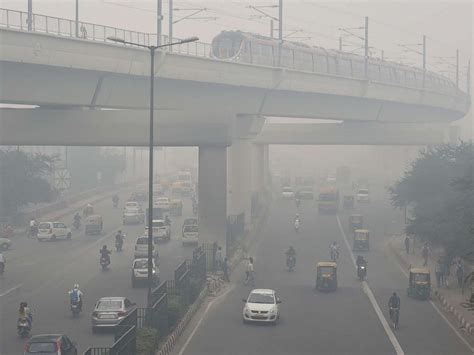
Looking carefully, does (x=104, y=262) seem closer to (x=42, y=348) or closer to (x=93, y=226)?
(x=93, y=226)

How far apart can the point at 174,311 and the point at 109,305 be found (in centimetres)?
231

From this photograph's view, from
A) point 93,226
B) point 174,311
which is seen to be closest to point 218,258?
point 174,311

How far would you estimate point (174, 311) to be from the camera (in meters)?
32.0

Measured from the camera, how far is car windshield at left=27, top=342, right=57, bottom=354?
947 inches

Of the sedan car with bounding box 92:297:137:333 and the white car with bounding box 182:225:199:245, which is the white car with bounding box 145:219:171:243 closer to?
the white car with bounding box 182:225:199:245

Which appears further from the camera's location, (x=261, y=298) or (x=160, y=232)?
(x=160, y=232)

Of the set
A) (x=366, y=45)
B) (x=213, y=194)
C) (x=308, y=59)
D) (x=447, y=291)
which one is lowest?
(x=447, y=291)

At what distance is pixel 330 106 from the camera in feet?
248

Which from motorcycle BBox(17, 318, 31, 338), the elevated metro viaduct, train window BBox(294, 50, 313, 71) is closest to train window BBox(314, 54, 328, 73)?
train window BBox(294, 50, 313, 71)

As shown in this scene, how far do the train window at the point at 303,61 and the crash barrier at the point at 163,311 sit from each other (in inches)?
1189

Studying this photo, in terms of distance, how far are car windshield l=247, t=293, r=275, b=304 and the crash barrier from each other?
2.47m

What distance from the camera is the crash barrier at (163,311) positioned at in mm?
23491

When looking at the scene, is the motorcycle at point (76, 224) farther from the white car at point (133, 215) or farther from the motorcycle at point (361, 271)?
the motorcycle at point (361, 271)

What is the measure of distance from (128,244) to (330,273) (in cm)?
2379
